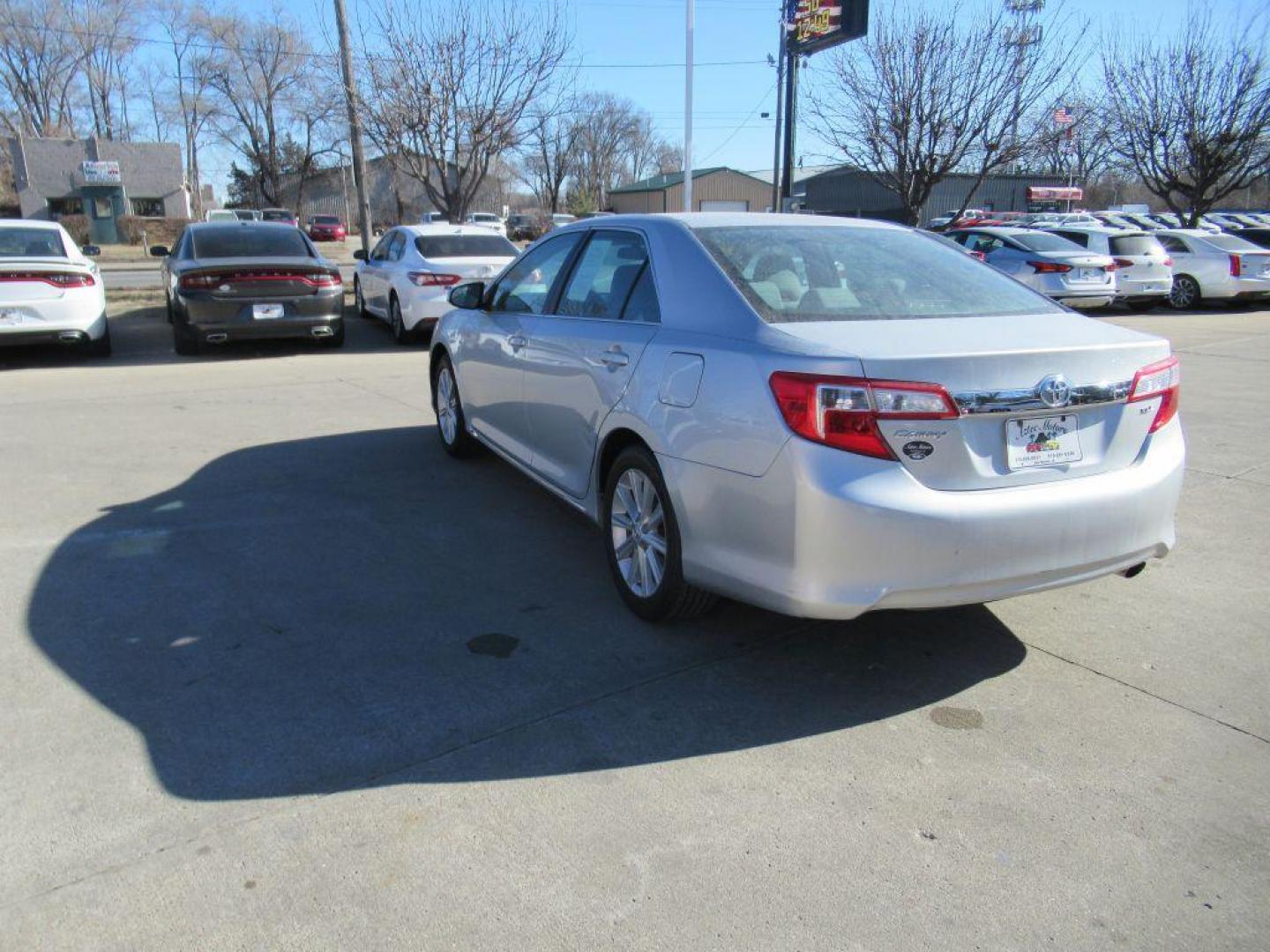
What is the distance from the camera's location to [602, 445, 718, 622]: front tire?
12.0ft

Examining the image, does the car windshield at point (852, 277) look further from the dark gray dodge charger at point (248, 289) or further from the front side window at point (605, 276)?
the dark gray dodge charger at point (248, 289)

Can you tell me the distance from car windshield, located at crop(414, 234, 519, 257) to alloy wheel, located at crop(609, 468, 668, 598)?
8.47 meters

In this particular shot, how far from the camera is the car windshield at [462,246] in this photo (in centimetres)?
1175

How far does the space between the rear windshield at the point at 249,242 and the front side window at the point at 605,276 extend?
7.81 meters

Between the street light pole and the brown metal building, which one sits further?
the brown metal building

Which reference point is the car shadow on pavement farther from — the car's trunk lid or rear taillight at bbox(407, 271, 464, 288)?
rear taillight at bbox(407, 271, 464, 288)

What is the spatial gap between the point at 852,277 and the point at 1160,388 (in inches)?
46.8

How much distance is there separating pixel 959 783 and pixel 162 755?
2.45m

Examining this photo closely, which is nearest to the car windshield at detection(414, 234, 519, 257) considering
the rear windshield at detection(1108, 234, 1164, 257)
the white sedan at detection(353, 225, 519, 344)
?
the white sedan at detection(353, 225, 519, 344)

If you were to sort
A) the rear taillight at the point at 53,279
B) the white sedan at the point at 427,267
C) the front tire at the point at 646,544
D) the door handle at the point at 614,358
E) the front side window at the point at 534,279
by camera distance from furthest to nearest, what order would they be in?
the white sedan at the point at 427,267 → the rear taillight at the point at 53,279 → the front side window at the point at 534,279 → the door handle at the point at 614,358 → the front tire at the point at 646,544

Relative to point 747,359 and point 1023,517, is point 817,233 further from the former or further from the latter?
point 1023,517

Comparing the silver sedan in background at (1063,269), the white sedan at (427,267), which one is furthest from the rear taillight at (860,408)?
the silver sedan in background at (1063,269)

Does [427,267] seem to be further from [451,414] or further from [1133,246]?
[1133,246]

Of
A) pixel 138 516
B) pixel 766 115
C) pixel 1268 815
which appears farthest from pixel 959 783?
pixel 766 115
